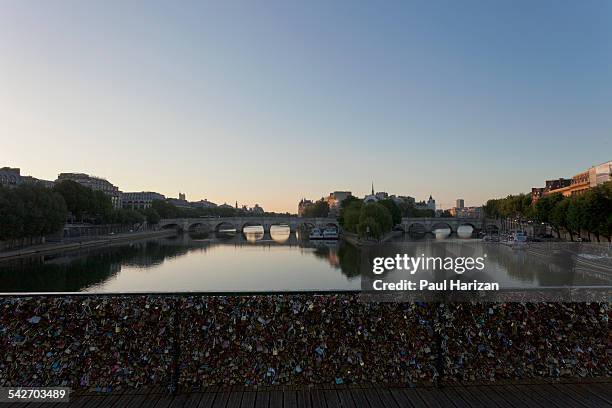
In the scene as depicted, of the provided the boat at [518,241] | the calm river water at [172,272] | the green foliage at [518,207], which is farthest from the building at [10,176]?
the green foliage at [518,207]

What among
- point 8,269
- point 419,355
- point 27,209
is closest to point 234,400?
point 419,355

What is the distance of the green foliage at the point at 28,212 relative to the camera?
3578 centimetres

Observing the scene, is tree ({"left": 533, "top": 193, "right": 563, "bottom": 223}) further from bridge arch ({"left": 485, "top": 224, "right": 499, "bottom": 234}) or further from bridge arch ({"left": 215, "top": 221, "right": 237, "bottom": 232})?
bridge arch ({"left": 215, "top": 221, "right": 237, "bottom": 232})

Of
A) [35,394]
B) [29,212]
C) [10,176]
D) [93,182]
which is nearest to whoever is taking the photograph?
[35,394]

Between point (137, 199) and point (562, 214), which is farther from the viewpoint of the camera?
point (137, 199)

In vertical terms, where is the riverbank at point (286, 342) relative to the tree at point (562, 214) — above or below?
below

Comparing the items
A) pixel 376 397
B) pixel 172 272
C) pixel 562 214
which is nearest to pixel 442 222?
pixel 562 214

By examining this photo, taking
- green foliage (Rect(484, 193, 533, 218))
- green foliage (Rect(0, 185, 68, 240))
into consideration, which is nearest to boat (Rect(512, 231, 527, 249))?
green foliage (Rect(484, 193, 533, 218))

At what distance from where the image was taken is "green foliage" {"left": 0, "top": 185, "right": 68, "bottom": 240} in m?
35.8

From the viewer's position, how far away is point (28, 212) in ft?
125

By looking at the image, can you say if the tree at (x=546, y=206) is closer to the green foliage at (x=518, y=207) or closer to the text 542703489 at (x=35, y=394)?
the green foliage at (x=518, y=207)

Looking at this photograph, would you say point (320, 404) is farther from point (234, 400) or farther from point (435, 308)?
point (435, 308)

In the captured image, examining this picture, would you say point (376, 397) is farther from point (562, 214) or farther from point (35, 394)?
point (562, 214)

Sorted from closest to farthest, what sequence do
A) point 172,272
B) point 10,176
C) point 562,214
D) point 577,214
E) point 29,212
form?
point 172,272, point 577,214, point 29,212, point 562,214, point 10,176
